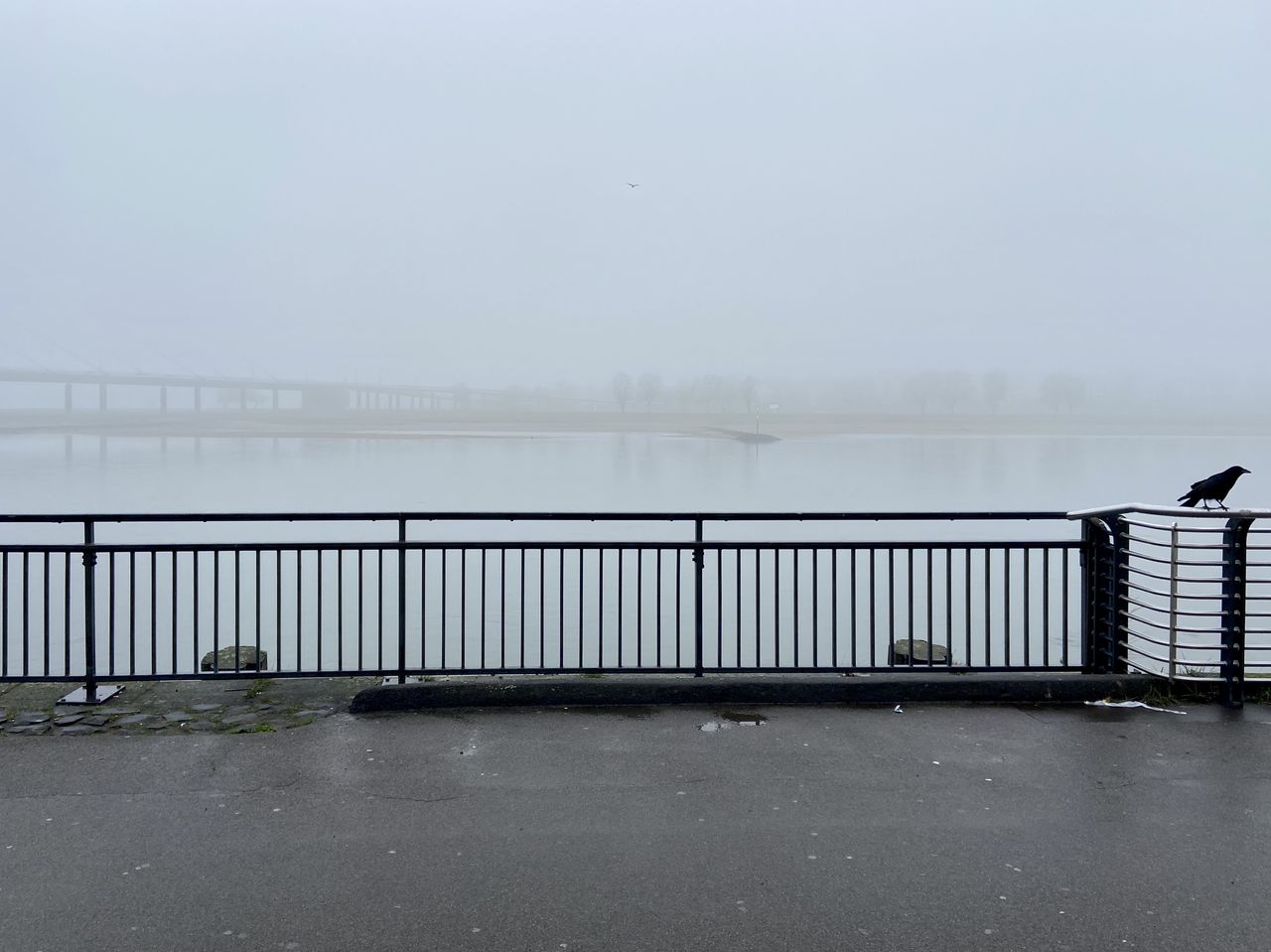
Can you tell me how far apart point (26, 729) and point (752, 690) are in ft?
15.4

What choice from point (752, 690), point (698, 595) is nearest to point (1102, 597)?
point (752, 690)

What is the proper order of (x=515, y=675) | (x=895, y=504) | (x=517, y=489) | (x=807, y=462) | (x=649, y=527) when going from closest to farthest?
1. (x=515, y=675)
2. (x=649, y=527)
3. (x=895, y=504)
4. (x=517, y=489)
5. (x=807, y=462)

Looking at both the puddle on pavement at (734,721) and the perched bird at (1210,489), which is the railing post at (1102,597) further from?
the puddle on pavement at (734,721)

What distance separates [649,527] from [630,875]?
43727mm

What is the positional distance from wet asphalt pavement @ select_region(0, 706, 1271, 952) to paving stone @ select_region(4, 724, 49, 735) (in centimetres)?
16

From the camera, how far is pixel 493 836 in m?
4.74

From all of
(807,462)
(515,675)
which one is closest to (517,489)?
(807,462)

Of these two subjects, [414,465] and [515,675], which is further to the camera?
[414,465]

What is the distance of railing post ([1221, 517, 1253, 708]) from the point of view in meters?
6.90

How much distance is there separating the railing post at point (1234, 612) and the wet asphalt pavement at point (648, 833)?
10.8 inches

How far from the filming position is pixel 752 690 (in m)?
7.04

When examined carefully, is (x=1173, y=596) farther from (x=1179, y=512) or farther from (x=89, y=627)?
(x=89, y=627)

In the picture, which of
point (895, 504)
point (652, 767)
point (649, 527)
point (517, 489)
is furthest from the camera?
point (517, 489)

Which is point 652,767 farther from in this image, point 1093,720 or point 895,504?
point 895,504
